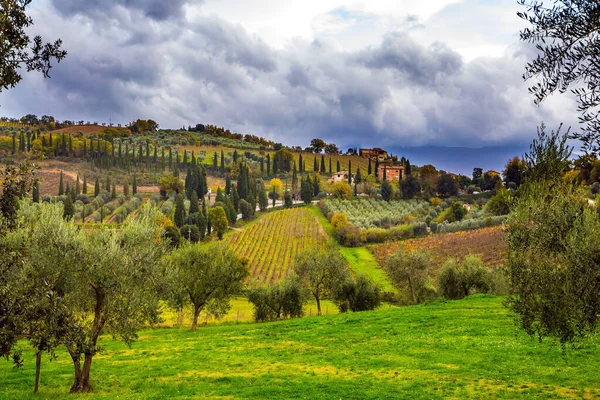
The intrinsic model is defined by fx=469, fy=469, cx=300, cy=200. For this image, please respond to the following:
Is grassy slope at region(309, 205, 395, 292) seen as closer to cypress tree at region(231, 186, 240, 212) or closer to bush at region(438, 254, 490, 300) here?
bush at region(438, 254, 490, 300)

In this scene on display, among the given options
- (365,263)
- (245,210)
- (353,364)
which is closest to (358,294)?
(353,364)

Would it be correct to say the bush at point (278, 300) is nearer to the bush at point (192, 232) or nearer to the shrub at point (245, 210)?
the bush at point (192, 232)

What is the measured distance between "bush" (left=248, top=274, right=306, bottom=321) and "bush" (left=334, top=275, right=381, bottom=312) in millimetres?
4750

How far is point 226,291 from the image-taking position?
5119 centimetres

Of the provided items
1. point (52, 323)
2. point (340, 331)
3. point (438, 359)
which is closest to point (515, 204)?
point (438, 359)

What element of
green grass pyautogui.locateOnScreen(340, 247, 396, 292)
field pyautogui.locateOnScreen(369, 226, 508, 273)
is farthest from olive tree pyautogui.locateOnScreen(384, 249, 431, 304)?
field pyautogui.locateOnScreen(369, 226, 508, 273)

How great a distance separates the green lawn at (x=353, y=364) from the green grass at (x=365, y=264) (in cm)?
4176

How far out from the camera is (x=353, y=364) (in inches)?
1085

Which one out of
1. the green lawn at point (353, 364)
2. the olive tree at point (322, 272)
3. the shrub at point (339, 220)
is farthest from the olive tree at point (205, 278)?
the shrub at point (339, 220)

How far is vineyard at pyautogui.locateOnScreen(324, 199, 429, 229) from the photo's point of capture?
5369 inches

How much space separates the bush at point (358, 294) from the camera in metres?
56.9

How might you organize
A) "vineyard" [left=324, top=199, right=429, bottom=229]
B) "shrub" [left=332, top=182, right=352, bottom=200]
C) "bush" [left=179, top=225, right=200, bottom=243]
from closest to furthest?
"bush" [left=179, top=225, right=200, bottom=243], "vineyard" [left=324, top=199, right=429, bottom=229], "shrub" [left=332, top=182, right=352, bottom=200]

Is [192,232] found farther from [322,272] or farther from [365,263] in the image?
[322,272]

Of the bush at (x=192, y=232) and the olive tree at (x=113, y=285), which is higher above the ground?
the bush at (x=192, y=232)
